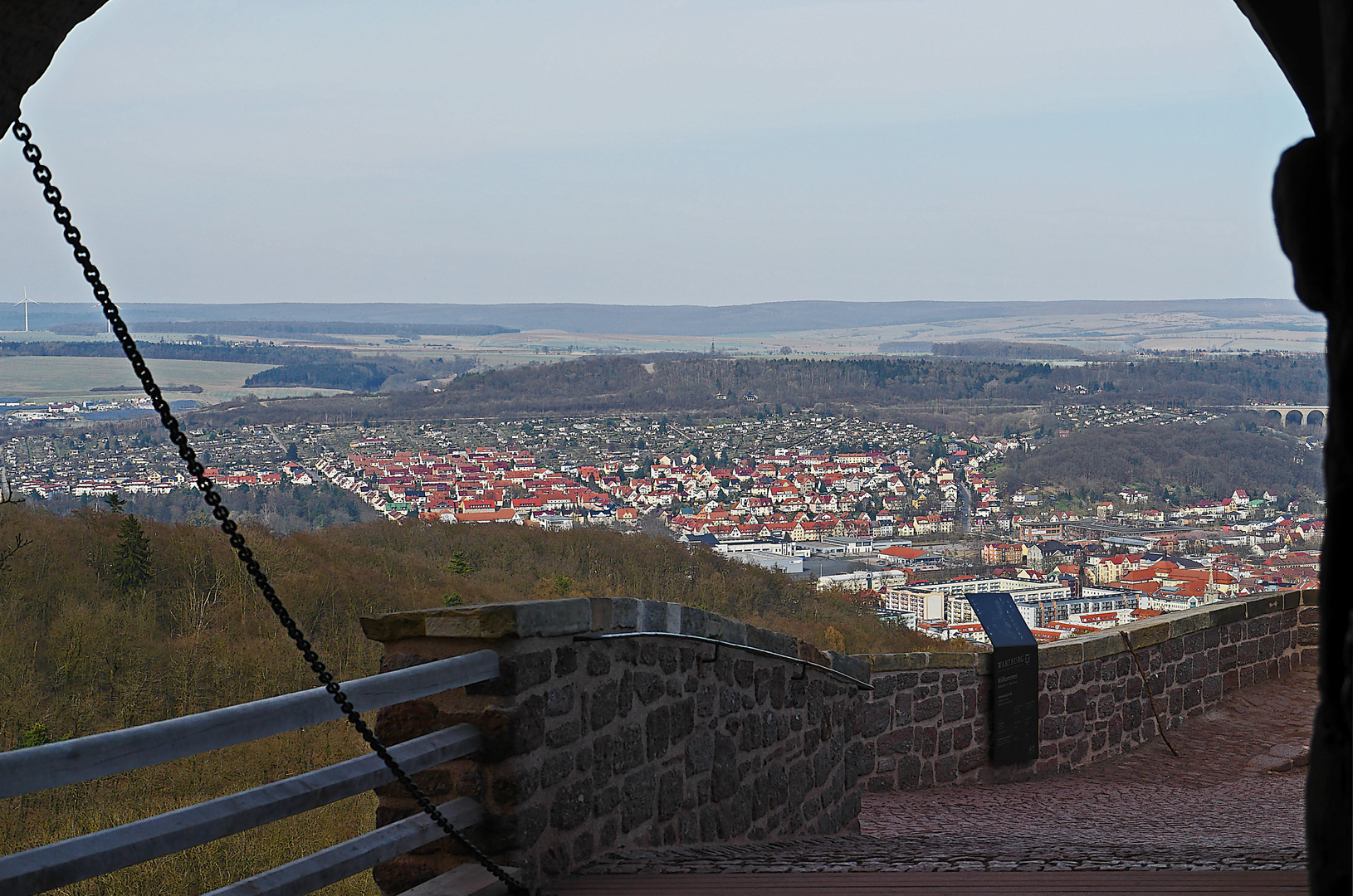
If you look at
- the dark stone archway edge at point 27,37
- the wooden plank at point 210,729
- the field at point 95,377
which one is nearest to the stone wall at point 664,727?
the wooden plank at point 210,729

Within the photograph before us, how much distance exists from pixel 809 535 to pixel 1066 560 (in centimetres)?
919

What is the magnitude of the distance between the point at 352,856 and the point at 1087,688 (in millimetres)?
7586

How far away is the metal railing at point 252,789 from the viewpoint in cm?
237

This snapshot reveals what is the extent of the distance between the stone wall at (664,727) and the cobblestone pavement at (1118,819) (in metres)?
0.19

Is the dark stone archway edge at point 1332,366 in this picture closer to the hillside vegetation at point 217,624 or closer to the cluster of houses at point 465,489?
the hillside vegetation at point 217,624

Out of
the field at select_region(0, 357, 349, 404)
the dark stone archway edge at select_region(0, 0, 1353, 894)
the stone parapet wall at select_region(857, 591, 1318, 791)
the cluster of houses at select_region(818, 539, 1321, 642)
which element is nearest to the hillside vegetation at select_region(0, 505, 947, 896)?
the cluster of houses at select_region(818, 539, 1321, 642)

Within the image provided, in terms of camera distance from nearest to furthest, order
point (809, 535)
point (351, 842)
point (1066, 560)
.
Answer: point (351, 842) < point (1066, 560) < point (809, 535)

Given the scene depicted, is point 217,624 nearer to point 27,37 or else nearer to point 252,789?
point 252,789

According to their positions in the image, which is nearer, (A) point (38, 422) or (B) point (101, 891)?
(B) point (101, 891)

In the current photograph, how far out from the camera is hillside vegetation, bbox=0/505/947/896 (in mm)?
10375

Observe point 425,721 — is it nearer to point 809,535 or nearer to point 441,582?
point 441,582

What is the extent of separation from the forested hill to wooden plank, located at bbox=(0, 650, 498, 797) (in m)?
44.5

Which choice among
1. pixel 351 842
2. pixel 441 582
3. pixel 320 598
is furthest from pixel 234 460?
pixel 351 842

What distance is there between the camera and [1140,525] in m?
36.1
